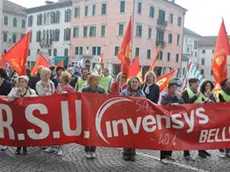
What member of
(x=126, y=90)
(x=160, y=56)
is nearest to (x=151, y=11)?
(x=160, y=56)

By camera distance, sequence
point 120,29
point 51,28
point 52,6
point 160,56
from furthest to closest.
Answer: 1. point 51,28
2. point 52,6
3. point 160,56
4. point 120,29

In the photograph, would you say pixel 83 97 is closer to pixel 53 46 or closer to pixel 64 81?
pixel 64 81

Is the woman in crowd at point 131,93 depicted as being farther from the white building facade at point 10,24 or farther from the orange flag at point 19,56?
the white building facade at point 10,24

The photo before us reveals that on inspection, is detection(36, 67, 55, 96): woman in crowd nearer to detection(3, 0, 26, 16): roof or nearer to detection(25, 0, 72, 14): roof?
detection(25, 0, 72, 14): roof

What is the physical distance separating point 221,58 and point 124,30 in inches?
1545

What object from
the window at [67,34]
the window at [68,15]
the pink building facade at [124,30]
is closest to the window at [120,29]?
the pink building facade at [124,30]

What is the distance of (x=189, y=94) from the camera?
7496 millimetres

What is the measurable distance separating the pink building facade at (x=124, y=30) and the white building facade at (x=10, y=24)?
77.2 feet

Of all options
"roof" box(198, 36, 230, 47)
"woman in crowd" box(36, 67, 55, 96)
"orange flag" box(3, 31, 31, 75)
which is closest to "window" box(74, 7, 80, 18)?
"roof" box(198, 36, 230, 47)

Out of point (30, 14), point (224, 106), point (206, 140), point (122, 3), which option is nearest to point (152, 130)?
point (206, 140)

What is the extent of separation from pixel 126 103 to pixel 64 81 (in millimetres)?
1563

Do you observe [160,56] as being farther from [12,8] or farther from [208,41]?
[208,41]

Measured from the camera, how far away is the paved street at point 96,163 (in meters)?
6.03

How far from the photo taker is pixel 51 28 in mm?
59906
